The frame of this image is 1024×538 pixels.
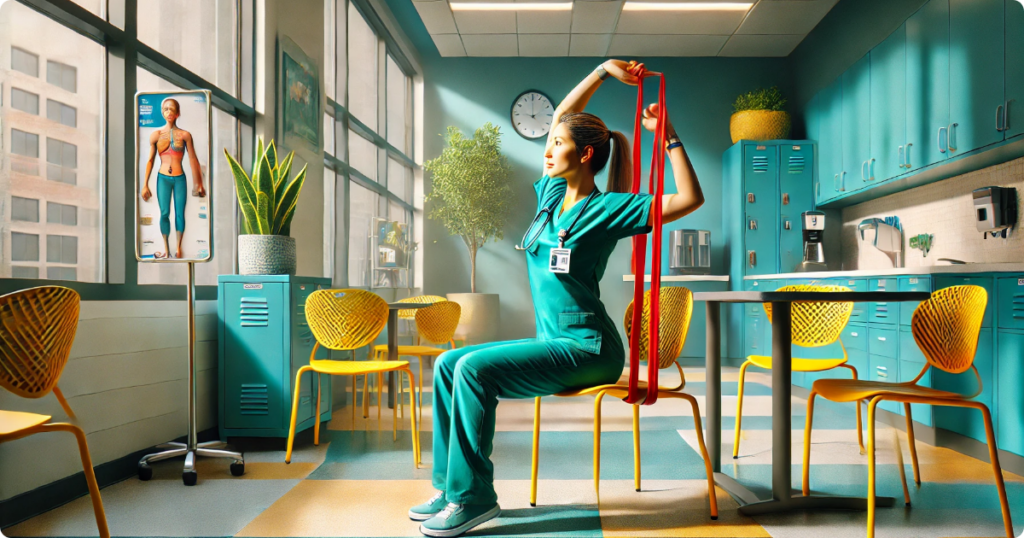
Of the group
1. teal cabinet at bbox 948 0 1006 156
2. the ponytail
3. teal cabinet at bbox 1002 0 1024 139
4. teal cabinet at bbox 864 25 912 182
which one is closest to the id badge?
the ponytail

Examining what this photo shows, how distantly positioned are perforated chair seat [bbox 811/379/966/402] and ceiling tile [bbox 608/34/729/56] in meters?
5.23

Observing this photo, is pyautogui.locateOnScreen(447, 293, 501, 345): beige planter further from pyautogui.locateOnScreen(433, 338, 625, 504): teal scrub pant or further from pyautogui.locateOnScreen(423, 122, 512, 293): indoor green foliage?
pyautogui.locateOnScreen(433, 338, 625, 504): teal scrub pant

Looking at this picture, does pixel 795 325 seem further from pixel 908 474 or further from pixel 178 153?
pixel 178 153

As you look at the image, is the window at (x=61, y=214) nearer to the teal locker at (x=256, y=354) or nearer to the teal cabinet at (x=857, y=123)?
the teal locker at (x=256, y=354)

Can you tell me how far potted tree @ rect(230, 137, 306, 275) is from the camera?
3.06 meters

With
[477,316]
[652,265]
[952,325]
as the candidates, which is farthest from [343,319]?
[477,316]

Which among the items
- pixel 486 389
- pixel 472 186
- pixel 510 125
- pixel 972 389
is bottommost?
pixel 972 389

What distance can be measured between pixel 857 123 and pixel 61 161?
544 centimetres

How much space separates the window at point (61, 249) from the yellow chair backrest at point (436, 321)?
6.61 feet

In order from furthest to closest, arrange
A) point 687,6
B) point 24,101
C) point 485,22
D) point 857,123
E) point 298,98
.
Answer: point 485,22 < point 687,6 < point 857,123 < point 298,98 < point 24,101

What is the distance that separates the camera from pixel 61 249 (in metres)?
2.44

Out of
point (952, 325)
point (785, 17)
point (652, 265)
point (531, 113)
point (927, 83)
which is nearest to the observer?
point (652, 265)

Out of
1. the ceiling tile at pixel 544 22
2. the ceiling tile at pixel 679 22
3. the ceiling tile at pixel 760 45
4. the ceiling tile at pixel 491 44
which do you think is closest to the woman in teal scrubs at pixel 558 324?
the ceiling tile at pixel 544 22

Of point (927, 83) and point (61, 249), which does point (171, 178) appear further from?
point (927, 83)
